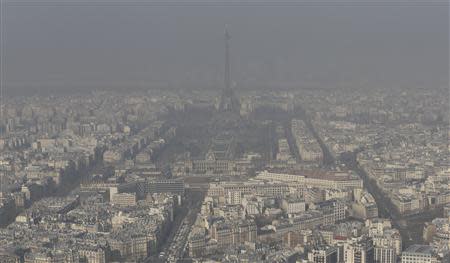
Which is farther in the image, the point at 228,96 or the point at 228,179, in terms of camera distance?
the point at 228,96

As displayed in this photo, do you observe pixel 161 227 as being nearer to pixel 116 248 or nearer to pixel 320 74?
pixel 116 248

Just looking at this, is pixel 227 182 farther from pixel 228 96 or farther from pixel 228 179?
pixel 228 96

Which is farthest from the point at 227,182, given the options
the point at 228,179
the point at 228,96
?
the point at 228,96

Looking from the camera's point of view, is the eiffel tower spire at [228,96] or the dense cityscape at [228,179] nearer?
the dense cityscape at [228,179]

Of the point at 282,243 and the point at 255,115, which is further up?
the point at 255,115

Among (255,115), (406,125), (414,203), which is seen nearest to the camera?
(414,203)

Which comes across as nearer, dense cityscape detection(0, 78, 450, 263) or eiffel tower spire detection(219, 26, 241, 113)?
dense cityscape detection(0, 78, 450, 263)

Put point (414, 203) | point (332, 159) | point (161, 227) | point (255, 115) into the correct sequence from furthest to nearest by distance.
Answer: point (255, 115) < point (332, 159) < point (414, 203) < point (161, 227)

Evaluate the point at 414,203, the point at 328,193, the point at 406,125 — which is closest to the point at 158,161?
the point at 328,193

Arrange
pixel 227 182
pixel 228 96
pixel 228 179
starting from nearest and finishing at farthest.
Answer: pixel 227 182 → pixel 228 179 → pixel 228 96

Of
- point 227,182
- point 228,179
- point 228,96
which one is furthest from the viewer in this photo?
point 228,96

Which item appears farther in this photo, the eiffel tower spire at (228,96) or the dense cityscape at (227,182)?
the eiffel tower spire at (228,96)
